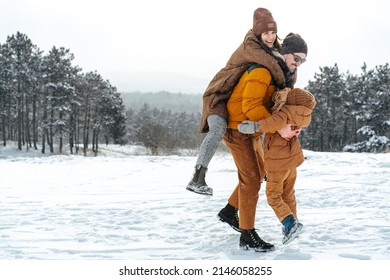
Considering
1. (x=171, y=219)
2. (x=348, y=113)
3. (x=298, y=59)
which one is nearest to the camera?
(x=298, y=59)

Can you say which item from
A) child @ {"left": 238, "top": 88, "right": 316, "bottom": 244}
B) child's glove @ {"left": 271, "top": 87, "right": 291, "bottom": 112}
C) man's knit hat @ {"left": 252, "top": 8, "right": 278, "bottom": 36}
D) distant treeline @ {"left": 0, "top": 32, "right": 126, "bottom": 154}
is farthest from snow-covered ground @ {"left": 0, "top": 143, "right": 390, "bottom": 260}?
distant treeline @ {"left": 0, "top": 32, "right": 126, "bottom": 154}

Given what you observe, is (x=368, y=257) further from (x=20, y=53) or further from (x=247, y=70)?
(x=20, y=53)

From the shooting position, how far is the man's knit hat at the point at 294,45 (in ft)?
12.1

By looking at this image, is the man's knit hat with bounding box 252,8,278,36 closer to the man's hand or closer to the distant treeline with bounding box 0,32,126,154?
the man's hand

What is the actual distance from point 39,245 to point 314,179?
5.39m

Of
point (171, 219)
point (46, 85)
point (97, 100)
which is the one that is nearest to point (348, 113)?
point (97, 100)

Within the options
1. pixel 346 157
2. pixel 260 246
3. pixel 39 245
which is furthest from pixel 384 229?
pixel 346 157

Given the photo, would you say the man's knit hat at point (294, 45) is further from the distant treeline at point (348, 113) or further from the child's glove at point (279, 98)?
the distant treeline at point (348, 113)

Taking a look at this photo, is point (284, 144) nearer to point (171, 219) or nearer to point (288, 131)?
point (288, 131)

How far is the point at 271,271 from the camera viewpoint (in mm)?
3213

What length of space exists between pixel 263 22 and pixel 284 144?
3.49 feet

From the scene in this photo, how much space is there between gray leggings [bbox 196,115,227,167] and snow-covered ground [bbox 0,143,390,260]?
2.69ft

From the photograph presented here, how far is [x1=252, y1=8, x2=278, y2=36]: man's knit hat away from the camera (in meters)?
3.65

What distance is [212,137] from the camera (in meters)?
3.78
